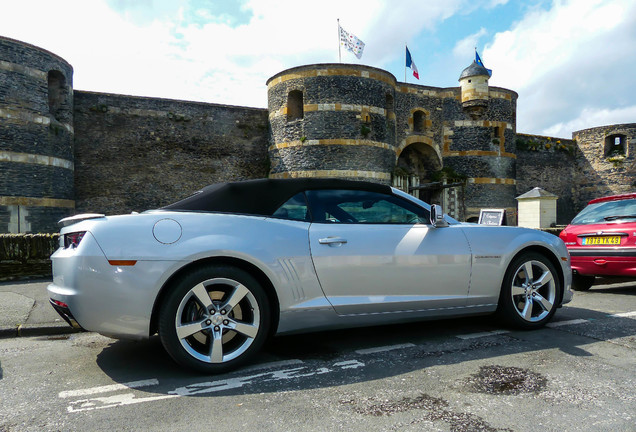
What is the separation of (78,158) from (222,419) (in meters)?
19.7

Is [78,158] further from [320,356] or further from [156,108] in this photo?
[320,356]

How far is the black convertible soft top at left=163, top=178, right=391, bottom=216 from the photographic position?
348 cm

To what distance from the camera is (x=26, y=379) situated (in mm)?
3152

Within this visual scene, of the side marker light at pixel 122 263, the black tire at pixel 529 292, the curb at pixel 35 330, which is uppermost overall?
the side marker light at pixel 122 263

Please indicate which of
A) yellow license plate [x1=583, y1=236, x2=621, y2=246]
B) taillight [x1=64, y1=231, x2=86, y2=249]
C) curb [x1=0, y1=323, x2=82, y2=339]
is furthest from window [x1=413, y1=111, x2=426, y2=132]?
taillight [x1=64, y1=231, x2=86, y2=249]

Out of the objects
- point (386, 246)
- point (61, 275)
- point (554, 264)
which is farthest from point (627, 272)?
point (61, 275)

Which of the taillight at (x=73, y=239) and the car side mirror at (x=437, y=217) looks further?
the car side mirror at (x=437, y=217)

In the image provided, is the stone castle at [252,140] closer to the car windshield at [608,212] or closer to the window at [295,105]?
the window at [295,105]

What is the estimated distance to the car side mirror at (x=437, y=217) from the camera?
3848mm

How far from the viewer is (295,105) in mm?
21406

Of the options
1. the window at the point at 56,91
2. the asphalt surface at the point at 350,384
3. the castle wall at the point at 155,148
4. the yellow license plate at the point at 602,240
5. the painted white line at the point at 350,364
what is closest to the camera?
the asphalt surface at the point at 350,384

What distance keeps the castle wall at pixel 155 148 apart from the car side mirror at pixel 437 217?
1838 centimetres

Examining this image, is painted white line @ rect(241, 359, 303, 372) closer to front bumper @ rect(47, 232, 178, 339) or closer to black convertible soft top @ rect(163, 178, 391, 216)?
front bumper @ rect(47, 232, 178, 339)

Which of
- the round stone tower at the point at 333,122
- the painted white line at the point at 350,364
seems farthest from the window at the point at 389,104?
the painted white line at the point at 350,364
